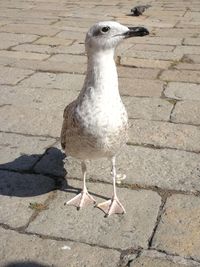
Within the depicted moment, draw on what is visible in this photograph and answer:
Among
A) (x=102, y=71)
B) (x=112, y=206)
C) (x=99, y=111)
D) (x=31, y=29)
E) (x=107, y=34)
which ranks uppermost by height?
(x=107, y=34)

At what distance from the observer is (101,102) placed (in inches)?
128

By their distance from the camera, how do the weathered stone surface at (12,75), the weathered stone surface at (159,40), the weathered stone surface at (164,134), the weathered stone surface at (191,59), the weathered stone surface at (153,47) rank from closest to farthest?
the weathered stone surface at (164,134)
the weathered stone surface at (12,75)
the weathered stone surface at (191,59)
the weathered stone surface at (153,47)
the weathered stone surface at (159,40)

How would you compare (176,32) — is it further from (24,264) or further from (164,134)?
A: (24,264)

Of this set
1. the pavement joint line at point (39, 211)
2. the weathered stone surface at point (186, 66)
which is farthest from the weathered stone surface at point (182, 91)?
the pavement joint line at point (39, 211)

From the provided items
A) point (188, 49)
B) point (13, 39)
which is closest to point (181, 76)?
point (188, 49)

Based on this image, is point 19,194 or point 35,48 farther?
point 35,48

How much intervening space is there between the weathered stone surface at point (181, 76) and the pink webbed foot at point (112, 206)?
309 cm

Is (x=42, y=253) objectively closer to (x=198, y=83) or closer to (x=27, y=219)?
(x=27, y=219)

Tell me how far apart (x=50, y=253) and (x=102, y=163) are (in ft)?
4.34

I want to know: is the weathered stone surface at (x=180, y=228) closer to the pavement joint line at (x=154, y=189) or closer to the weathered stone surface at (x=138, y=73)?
the pavement joint line at (x=154, y=189)

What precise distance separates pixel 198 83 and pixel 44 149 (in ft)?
8.39

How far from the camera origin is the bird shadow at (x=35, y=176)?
12.6 feet

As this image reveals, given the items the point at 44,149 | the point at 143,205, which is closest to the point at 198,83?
the point at 44,149

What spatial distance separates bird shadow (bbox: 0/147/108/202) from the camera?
12.6ft
